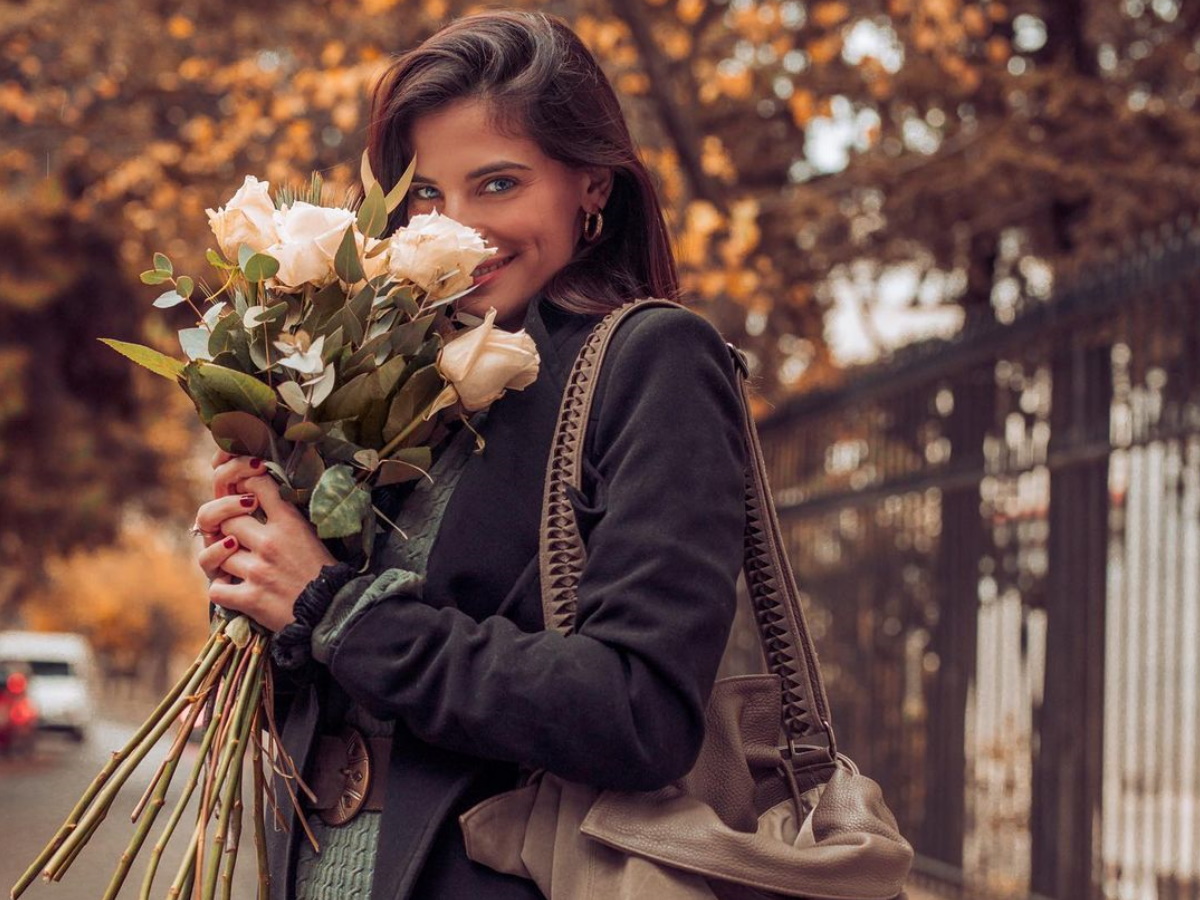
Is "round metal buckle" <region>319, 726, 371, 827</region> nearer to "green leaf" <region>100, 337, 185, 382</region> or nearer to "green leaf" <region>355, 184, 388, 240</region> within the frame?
"green leaf" <region>100, 337, 185, 382</region>

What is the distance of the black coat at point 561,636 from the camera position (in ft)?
5.91

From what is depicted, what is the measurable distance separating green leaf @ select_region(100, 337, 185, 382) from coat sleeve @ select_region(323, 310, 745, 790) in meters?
0.37

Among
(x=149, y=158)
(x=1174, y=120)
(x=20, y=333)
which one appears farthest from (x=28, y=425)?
(x=1174, y=120)

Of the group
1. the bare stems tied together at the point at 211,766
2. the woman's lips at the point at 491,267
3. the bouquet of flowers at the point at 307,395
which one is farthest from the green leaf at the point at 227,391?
the woman's lips at the point at 491,267

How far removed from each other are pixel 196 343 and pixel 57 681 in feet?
92.2

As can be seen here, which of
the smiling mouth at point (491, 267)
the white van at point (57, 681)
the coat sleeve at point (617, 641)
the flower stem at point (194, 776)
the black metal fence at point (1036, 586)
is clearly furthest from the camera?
the white van at point (57, 681)

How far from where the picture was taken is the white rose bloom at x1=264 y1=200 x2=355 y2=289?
2.01 m

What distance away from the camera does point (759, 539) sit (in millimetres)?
2066

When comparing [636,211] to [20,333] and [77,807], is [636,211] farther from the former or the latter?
[20,333]

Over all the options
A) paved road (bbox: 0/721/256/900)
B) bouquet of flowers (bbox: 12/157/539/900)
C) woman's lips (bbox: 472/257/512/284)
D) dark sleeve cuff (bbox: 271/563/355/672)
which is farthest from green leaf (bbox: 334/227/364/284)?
paved road (bbox: 0/721/256/900)

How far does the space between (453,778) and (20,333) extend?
59.8ft

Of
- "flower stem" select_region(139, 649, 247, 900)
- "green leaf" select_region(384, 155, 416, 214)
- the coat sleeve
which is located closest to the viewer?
the coat sleeve

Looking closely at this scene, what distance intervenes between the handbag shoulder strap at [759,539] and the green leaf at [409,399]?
15 cm

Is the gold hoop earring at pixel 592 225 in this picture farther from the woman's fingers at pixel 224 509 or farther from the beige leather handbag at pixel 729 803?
the woman's fingers at pixel 224 509
